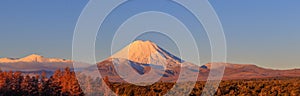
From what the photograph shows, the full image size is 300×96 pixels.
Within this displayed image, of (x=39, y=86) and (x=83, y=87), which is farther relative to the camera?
(x=39, y=86)

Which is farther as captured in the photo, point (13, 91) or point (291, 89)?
point (13, 91)

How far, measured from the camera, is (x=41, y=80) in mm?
148500

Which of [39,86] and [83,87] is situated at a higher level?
[39,86]

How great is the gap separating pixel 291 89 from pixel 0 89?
7428 centimetres

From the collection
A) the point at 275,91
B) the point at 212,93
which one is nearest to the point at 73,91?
the point at 212,93

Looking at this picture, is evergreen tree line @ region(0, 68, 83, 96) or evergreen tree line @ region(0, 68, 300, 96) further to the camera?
evergreen tree line @ region(0, 68, 83, 96)

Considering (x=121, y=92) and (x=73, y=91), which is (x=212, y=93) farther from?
(x=73, y=91)

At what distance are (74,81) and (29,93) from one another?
12422 millimetres

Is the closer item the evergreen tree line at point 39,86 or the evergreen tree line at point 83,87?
the evergreen tree line at point 83,87

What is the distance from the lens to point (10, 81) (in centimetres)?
14362

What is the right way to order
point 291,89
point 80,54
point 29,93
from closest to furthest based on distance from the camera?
point 80,54 < point 291,89 < point 29,93

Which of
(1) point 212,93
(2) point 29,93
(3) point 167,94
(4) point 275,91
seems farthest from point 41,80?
(4) point 275,91

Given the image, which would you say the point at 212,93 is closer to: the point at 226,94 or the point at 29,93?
the point at 226,94

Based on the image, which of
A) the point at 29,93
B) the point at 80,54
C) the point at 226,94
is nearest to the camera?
the point at 80,54
